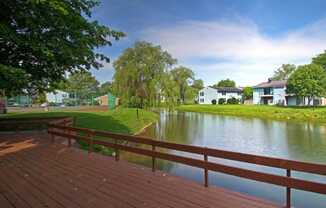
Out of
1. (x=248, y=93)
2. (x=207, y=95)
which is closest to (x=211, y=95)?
(x=207, y=95)

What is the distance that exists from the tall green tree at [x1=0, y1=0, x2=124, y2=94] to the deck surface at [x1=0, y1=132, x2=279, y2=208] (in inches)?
149

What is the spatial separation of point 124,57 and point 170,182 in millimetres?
27126

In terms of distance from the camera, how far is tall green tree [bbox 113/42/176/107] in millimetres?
30642

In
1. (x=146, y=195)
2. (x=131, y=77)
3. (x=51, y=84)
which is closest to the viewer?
(x=146, y=195)

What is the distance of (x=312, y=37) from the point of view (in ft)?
82.8

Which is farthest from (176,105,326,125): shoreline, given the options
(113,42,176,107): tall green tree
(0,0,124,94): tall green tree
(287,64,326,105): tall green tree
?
(0,0,124,94): tall green tree

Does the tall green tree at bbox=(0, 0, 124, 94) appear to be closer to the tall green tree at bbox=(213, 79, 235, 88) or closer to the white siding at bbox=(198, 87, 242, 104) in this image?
the white siding at bbox=(198, 87, 242, 104)

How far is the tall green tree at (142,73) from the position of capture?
1206 inches

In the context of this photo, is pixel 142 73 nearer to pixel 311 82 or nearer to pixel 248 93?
pixel 311 82

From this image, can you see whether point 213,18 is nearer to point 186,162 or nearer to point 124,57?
point 124,57

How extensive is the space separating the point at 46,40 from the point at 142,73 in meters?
20.3

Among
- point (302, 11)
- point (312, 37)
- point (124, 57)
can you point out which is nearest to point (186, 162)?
point (302, 11)

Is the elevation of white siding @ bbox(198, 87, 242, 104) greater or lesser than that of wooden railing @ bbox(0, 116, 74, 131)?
greater

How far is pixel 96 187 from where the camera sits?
5.38 metres
